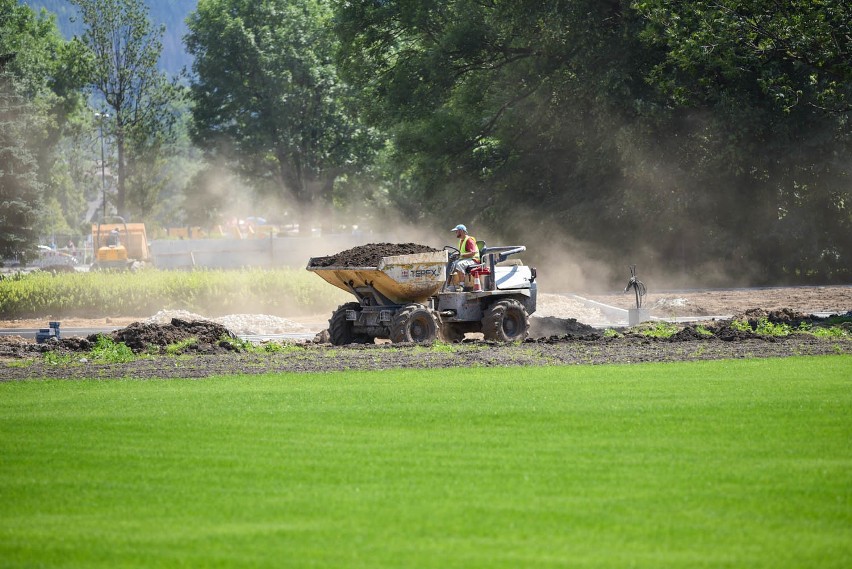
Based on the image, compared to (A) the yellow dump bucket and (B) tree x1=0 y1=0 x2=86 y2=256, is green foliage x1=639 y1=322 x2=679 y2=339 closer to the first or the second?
(A) the yellow dump bucket

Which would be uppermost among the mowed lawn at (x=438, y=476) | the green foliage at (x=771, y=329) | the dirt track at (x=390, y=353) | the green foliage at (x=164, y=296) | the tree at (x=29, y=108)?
the tree at (x=29, y=108)

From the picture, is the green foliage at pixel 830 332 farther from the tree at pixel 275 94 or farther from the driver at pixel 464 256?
the tree at pixel 275 94

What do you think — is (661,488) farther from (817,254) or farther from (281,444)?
(817,254)

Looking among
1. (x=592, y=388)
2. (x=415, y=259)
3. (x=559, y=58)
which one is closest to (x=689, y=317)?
(x=415, y=259)

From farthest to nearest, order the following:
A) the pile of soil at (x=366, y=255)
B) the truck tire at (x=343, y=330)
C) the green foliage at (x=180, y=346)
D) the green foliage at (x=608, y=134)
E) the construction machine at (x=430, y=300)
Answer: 1. the green foliage at (x=608, y=134)
2. the truck tire at (x=343, y=330)
3. the pile of soil at (x=366, y=255)
4. the construction machine at (x=430, y=300)
5. the green foliage at (x=180, y=346)

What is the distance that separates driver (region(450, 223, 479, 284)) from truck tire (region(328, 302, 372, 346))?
7.59 feet

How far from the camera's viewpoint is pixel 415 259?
23.0 m

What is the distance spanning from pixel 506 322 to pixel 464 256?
185 centimetres

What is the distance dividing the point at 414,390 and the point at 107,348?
935cm

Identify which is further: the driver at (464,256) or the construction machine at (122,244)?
the construction machine at (122,244)

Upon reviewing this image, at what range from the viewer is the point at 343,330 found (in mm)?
24109

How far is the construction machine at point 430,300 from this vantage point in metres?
22.9

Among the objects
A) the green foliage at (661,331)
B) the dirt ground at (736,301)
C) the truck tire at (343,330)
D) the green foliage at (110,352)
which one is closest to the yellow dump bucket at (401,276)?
the truck tire at (343,330)

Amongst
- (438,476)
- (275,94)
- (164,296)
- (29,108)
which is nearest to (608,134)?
(164,296)
